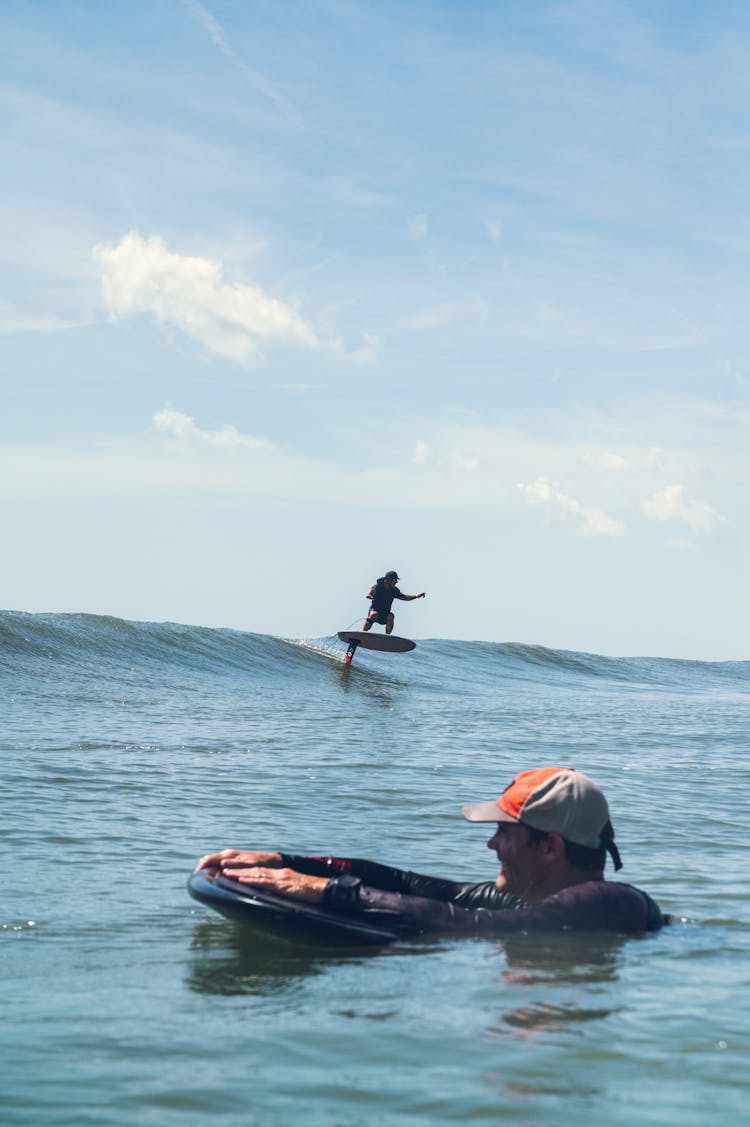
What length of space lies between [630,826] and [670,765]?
5100mm

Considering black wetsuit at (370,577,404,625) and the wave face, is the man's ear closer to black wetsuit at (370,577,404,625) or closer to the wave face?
the wave face

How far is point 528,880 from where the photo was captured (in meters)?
6.37

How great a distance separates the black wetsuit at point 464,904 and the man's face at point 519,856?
143 millimetres

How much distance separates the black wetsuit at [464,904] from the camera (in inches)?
242

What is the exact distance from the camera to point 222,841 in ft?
Result: 31.7

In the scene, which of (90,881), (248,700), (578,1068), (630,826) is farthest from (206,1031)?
(248,700)

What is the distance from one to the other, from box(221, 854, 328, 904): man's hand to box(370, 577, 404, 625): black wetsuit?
2020 cm

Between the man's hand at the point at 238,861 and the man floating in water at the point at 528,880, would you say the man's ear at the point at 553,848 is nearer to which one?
the man floating in water at the point at 528,880

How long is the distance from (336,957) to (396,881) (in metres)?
0.76

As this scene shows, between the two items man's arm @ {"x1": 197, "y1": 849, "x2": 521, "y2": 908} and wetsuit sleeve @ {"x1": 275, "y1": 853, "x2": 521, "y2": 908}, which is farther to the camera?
wetsuit sleeve @ {"x1": 275, "y1": 853, "x2": 521, "y2": 908}

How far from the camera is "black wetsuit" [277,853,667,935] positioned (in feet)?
20.2

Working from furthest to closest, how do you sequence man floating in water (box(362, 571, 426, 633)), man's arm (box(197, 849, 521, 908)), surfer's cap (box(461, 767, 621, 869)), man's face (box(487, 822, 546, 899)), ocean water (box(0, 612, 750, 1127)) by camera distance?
man floating in water (box(362, 571, 426, 633)), man's arm (box(197, 849, 521, 908)), man's face (box(487, 822, 546, 899)), surfer's cap (box(461, 767, 621, 869)), ocean water (box(0, 612, 750, 1127))

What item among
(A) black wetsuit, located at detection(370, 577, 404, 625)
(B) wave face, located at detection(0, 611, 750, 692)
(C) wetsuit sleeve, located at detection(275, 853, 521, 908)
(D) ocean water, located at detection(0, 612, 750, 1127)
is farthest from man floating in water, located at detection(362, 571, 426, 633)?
(C) wetsuit sleeve, located at detection(275, 853, 521, 908)

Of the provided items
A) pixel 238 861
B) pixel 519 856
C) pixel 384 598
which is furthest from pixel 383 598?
pixel 519 856
